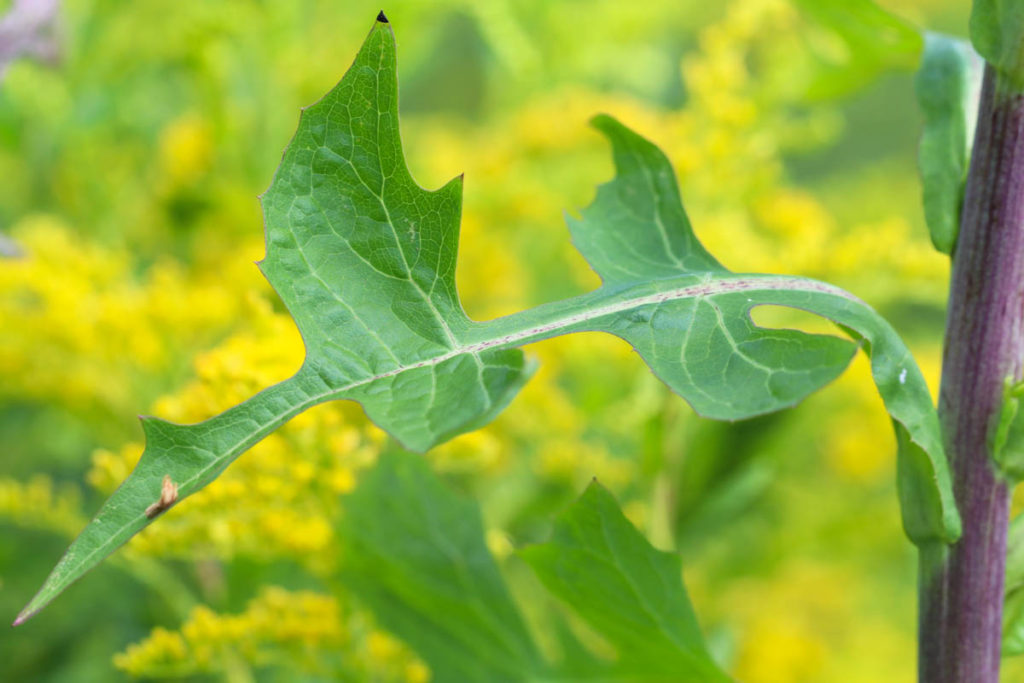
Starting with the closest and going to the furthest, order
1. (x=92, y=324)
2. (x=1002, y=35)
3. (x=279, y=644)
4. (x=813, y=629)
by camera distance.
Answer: (x=1002, y=35)
(x=279, y=644)
(x=92, y=324)
(x=813, y=629)

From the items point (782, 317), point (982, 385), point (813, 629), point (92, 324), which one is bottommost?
point (813, 629)

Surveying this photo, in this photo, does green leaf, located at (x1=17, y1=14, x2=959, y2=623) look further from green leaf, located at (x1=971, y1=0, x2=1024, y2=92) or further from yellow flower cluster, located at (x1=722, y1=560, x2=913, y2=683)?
yellow flower cluster, located at (x1=722, y1=560, x2=913, y2=683)

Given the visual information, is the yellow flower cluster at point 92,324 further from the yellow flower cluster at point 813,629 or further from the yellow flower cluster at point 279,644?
the yellow flower cluster at point 813,629

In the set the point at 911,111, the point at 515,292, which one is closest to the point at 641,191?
the point at 515,292

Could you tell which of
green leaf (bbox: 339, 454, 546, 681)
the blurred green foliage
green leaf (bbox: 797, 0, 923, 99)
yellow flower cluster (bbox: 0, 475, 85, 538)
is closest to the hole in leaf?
the blurred green foliage

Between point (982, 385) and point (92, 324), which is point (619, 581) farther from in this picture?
point (92, 324)

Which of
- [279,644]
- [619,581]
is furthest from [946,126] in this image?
[279,644]

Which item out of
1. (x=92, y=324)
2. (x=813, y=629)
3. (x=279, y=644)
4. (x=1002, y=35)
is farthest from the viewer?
(x=813, y=629)

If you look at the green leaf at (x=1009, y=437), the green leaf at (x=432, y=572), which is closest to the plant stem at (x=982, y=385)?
the green leaf at (x=1009, y=437)
